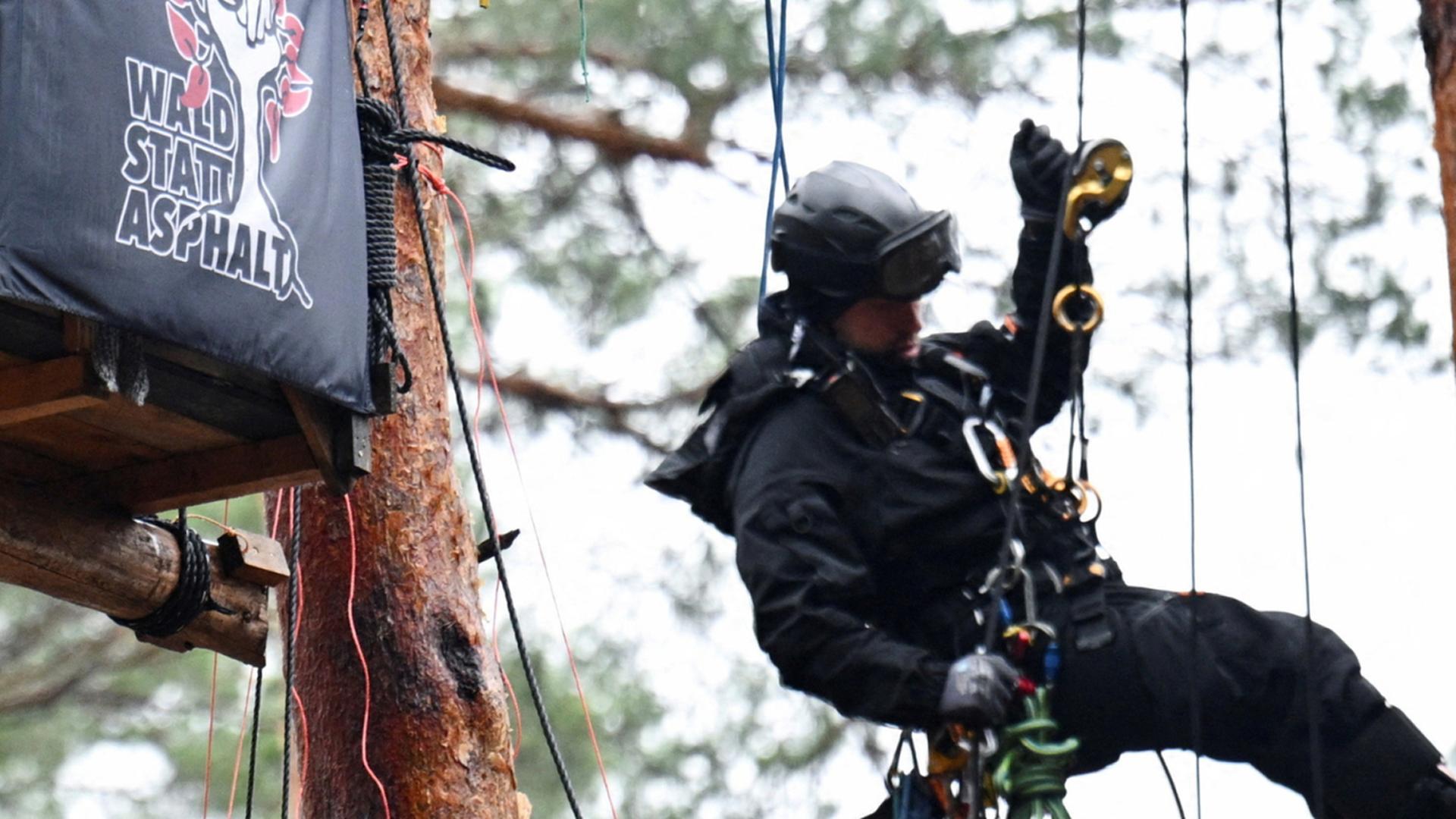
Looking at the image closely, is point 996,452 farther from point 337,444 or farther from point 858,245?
point 337,444

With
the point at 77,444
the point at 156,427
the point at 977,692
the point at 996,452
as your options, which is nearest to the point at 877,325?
the point at 996,452

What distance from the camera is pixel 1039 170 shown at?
4766 millimetres

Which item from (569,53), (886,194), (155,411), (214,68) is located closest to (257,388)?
(155,411)

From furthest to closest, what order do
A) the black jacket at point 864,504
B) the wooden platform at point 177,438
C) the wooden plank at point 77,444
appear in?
the wooden plank at point 77,444, the wooden platform at point 177,438, the black jacket at point 864,504

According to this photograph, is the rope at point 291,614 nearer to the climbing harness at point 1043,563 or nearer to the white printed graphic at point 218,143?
the white printed graphic at point 218,143

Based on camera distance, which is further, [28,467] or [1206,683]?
[28,467]

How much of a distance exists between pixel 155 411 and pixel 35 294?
684 millimetres

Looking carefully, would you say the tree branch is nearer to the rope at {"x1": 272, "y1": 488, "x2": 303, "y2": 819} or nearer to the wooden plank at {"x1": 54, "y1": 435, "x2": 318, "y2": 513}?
the rope at {"x1": 272, "y1": 488, "x2": 303, "y2": 819}

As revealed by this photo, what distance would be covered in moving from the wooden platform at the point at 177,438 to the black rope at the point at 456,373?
25.1 inches

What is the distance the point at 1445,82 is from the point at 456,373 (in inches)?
112

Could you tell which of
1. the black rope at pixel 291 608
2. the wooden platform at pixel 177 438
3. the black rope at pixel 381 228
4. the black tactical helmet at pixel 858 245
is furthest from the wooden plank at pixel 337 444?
the black tactical helmet at pixel 858 245

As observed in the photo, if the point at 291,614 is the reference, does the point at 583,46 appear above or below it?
above

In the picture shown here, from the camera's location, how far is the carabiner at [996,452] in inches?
186

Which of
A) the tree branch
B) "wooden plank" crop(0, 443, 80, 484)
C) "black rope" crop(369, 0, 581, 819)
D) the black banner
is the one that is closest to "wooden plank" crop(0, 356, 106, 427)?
the black banner
